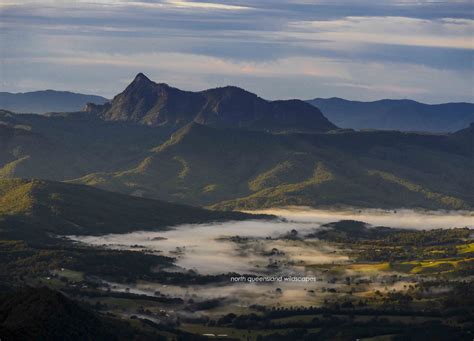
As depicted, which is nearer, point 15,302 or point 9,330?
point 9,330

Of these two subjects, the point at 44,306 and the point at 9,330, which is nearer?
the point at 9,330

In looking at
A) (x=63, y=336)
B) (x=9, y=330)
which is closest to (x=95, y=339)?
(x=63, y=336)

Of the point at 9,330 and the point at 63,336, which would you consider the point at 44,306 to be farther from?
the point at 9,330

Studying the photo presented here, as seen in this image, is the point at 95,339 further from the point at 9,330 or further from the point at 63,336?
the point at 9,330

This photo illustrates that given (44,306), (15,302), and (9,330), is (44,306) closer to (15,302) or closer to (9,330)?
(15,302)

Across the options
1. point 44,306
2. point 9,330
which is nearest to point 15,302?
point 44,306
